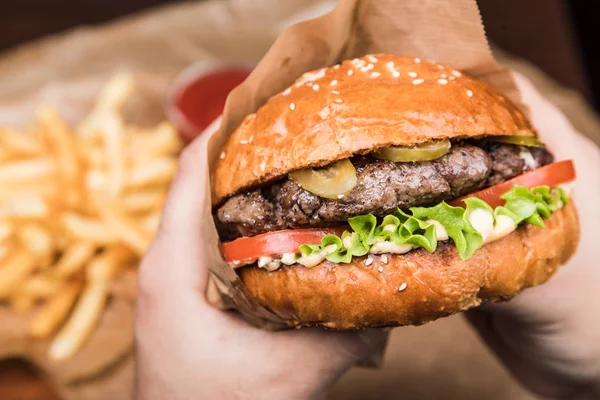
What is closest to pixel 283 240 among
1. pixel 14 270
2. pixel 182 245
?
pixel 182 245

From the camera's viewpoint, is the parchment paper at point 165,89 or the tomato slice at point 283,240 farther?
the parchment paper at point 165,89

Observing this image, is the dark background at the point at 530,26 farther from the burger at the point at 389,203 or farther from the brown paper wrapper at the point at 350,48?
the burger at the point at 389,203

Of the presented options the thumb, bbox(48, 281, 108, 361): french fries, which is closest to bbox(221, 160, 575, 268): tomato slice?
the thumb

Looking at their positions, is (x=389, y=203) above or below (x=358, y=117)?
below

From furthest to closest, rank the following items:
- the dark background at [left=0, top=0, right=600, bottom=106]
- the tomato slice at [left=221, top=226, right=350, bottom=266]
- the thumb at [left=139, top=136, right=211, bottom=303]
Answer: the dark background at [left=0, top=0, right=600, bottom=106] → the thumb at [left=139, top=136, right=211, bottom=303] → the tomato slice at [left=221, top=226, right=350, bottom=266]

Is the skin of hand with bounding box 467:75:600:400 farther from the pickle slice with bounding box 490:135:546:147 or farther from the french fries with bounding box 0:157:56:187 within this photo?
the french fries with bounding box 0:157:56:187

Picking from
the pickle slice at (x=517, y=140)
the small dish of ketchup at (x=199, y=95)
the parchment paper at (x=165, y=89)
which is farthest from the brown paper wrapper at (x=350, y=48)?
the small dish of ketchup at (x=199, y=95)

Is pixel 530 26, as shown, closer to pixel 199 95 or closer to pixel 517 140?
pixel 199 95

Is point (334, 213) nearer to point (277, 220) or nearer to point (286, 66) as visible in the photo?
point (277, 220)
